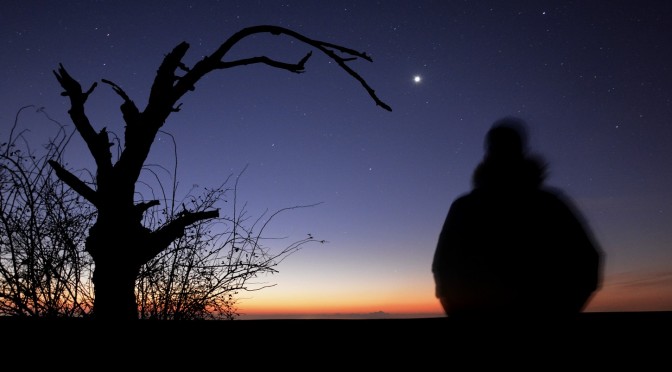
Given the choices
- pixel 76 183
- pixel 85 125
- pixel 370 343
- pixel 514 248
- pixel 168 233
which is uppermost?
pixel 85 125

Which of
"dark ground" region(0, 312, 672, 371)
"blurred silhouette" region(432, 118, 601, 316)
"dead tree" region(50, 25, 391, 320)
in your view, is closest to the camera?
"dark ground" region(0, 312, 672, 371)

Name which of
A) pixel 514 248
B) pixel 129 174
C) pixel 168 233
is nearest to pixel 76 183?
pixel 129 174

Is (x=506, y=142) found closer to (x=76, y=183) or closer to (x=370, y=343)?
(x=370, y=343)

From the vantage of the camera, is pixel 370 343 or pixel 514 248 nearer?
pixel 370 343

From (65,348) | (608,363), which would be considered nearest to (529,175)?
(608,363)

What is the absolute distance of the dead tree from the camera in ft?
10.9

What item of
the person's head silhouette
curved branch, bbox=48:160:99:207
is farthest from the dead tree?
the person's head silhouette

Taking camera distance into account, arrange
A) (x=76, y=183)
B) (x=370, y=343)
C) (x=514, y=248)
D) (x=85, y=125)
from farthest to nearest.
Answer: (x=85, y=125)
(x=76, y=183)
(x=514, y=248)
(x=370, y=343)

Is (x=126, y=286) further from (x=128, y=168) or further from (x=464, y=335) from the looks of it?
(x=464, y=335)

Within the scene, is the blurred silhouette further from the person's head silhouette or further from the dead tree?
the dead tree

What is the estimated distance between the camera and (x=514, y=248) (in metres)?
2.25

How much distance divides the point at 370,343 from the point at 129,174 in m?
2.81

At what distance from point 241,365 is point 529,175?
1954mm

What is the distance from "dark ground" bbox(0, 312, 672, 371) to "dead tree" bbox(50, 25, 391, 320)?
152cm
